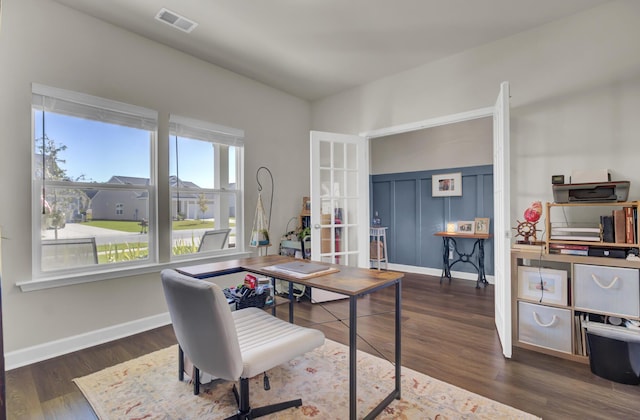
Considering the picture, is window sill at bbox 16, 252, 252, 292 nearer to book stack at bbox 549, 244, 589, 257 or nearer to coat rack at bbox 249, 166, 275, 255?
coat rack at bbox 249, 166, 275, 255

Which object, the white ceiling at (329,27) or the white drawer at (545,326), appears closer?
the white drawer at (545,326)

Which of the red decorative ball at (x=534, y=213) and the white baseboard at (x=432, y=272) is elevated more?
the red decorative ball at (x=534, y=213)

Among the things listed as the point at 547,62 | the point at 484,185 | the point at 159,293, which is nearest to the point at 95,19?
the point at 159,293

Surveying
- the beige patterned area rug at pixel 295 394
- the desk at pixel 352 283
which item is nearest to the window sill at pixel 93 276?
the beige patterned area rug at pixel 295 394

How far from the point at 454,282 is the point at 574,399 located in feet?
9.64

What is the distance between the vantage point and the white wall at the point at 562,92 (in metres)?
2.40

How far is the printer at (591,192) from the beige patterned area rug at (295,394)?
1563 millimetres

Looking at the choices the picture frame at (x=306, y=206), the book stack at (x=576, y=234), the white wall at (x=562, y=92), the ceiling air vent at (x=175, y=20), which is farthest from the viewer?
the picture frame at (x=306, y=206)

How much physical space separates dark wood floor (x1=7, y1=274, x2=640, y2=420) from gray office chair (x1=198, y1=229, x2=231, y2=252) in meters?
0.91

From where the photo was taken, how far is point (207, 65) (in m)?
3.40

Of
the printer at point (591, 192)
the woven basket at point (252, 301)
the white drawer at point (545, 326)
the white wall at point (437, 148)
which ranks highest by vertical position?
the white wall at point (437, 148)

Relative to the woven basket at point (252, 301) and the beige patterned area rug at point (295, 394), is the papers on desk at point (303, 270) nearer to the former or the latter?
the woven basket at point (252, 301)

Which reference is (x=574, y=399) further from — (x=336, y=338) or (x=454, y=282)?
(x=454, y=282)

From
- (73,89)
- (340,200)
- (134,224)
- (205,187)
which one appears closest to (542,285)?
(340,200)
